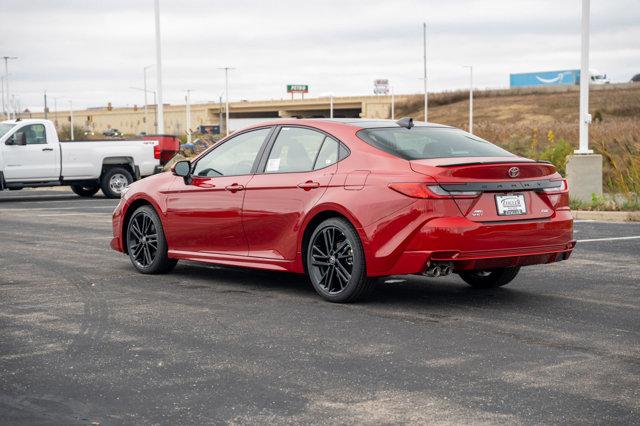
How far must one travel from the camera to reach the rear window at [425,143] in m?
8.53

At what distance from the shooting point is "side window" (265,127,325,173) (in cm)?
909

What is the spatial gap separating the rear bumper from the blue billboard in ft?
471

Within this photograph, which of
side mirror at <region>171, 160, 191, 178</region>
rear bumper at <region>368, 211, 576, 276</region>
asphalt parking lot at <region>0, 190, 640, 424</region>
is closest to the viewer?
asphalt parking lot at <region>0, 190, 640, 424</region>

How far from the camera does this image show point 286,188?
9031mm

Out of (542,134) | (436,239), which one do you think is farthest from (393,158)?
(542,134)

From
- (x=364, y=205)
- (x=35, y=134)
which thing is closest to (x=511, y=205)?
(x=364, y=205)

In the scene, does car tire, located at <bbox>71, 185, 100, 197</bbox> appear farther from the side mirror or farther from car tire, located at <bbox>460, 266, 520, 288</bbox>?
car tire, located at <bbox>460, 266, 520, 288</bbox>

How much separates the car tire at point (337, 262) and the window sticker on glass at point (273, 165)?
926 millimetres

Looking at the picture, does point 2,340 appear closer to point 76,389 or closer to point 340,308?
point 76,389

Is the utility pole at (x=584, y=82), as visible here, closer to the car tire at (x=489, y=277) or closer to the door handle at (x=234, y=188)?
the car tire at (x=489, y=277)

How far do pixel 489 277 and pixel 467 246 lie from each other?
1.63 meters

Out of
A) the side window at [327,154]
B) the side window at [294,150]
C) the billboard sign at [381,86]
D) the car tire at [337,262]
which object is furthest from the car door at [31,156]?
the billboard sign at [381,86]

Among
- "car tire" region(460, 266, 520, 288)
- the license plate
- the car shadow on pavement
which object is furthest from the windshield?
the license plate

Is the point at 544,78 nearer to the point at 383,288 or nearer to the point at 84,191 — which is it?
the point at 84,191
